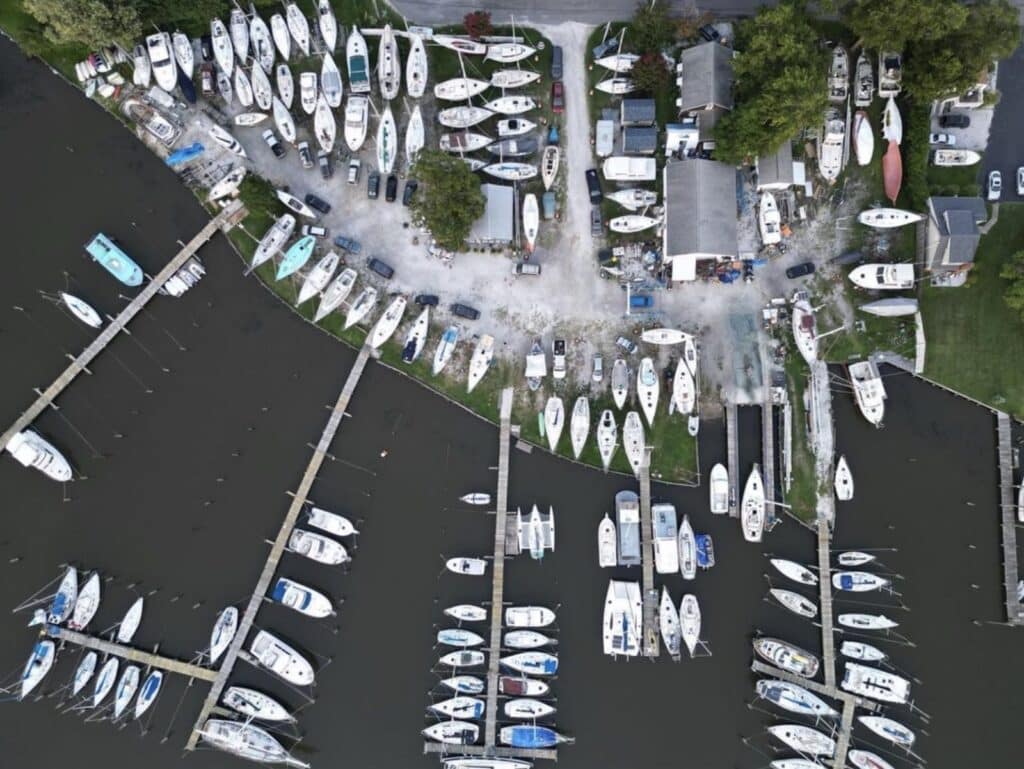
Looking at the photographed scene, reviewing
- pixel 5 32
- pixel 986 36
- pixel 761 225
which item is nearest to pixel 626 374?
pixel 761 225

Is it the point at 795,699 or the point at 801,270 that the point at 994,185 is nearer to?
the point at 801,270

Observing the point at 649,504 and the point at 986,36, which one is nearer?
the point at 986,36

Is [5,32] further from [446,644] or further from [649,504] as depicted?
[649,504]

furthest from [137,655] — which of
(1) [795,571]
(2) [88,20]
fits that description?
(1) [795,571]

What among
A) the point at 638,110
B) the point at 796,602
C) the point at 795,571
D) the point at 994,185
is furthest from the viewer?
the point at 795,571

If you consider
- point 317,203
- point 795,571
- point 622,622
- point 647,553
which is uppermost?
point 317,203

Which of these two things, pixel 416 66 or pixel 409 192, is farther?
pixel 409 192

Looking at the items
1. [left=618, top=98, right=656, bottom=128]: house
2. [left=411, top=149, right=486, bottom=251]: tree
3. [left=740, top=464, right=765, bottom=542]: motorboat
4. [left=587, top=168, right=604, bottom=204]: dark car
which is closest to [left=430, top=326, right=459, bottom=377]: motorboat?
[left=411, top=149, right=486, bottom=251]: tree

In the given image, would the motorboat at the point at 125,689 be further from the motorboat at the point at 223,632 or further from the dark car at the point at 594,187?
the dark car at the point at 594,187
